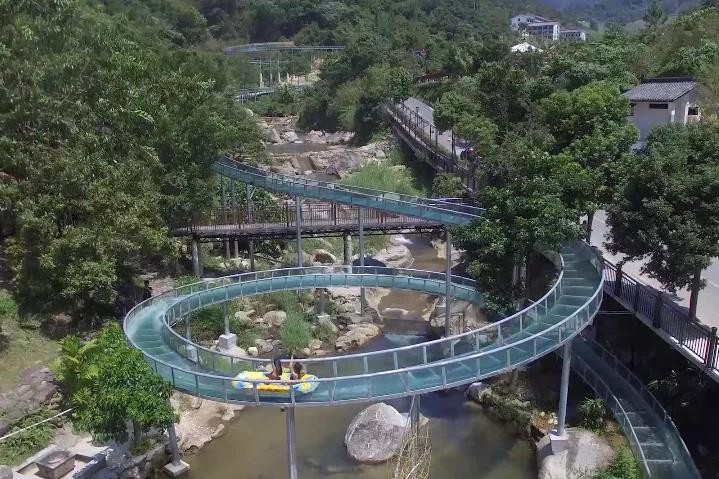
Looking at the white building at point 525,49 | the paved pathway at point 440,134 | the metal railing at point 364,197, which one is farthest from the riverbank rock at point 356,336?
the white building at point 525,49

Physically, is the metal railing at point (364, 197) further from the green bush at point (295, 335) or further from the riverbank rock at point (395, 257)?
the riverbank rock at point (395, 257)

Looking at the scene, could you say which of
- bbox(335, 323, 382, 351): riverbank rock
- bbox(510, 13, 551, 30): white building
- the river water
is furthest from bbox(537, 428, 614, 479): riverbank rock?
bbox(510, 13, 551, 30): white building

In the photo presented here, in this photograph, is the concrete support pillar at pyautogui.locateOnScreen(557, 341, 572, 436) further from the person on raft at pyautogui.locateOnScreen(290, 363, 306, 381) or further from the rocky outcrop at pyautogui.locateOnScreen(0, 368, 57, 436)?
the rocky outcrop at pyautogui.locateOnScreen(0, 368, 57, 436)

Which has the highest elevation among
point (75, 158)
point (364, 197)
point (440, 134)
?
point (75, 158)

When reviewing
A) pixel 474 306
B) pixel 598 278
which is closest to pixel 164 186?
pixel 474 306

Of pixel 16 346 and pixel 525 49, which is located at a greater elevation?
pixel 525 49

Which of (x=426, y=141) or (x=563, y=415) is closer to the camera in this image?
(x=563, y=415)

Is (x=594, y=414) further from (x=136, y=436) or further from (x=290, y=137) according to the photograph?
(x=290, y=137)

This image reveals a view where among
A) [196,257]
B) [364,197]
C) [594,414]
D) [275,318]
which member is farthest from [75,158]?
[594,414]

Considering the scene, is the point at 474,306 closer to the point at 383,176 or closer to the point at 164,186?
the point at 164,186
